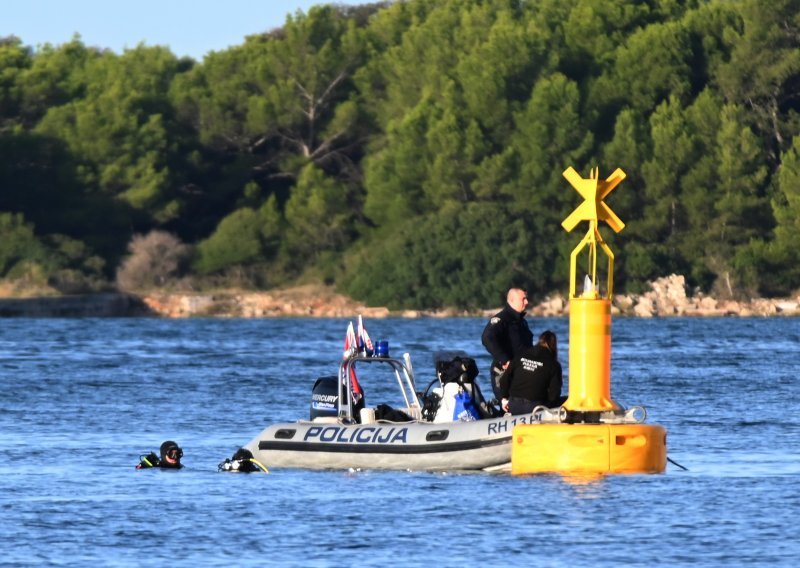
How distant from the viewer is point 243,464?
2017 cm

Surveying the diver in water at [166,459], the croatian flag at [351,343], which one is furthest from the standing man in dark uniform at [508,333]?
the diver in water at [166,459]

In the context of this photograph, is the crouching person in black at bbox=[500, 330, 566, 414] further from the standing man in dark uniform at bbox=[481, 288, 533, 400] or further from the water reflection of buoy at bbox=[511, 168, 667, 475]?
the water reflection of buoy at bbox=[511, 168, 667, 475]

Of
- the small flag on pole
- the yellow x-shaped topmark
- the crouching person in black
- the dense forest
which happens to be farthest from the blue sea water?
the dense forest

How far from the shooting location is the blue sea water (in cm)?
1516

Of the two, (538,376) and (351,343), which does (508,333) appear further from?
(351,343)

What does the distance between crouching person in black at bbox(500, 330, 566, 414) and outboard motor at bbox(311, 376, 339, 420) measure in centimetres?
208

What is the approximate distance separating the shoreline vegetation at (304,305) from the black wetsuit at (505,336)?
196 feet

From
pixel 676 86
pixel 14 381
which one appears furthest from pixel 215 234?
pixel 14 381

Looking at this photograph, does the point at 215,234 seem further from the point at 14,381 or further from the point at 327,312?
the point at 14,381

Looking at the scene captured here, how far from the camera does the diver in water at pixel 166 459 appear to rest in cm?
2052

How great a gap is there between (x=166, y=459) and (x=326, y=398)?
1746 mm

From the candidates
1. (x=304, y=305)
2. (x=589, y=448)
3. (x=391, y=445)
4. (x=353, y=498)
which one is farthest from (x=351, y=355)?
(x=304, y=305)

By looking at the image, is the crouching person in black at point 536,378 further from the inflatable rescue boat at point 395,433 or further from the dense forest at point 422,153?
the dense forest at point 422,153

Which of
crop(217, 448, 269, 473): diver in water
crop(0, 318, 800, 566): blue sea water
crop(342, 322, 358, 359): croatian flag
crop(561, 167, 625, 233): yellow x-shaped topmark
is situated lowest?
crop(0, 318, 800, 566): blue sea water
